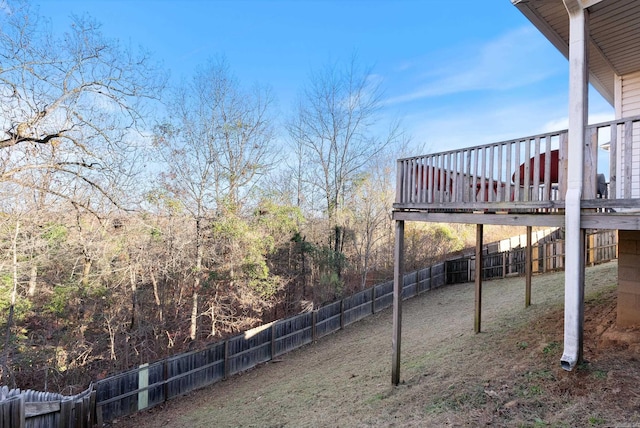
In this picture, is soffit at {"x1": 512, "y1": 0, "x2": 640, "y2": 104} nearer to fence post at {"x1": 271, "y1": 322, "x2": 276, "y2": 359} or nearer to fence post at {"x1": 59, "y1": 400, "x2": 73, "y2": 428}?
fence post at {"x1": 59, "y1": 400, "x2": 73, "y2": 428}

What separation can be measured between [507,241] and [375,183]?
698cm

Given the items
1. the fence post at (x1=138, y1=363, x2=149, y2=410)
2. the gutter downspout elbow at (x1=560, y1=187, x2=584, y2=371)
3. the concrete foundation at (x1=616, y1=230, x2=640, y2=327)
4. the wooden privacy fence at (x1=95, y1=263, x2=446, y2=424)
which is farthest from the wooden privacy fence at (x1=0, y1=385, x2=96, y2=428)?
the concrete foundation at (x1=616, y1=230, x2=640, y2=327)

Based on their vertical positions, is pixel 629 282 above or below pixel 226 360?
above

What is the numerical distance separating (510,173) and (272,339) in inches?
318

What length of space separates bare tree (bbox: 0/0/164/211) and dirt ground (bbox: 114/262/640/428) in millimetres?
4868

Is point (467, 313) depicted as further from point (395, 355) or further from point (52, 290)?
point (52, 290)

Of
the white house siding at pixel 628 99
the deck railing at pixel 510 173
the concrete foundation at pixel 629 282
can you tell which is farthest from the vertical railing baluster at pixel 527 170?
the white house siding at pixel 628 99

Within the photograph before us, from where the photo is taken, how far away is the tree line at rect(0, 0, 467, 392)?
5.82m

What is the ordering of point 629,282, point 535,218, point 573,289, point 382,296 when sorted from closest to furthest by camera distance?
point 573,289 → point 535,218 → point 629,282 → point 382,296

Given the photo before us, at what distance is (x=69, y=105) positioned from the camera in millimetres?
5797

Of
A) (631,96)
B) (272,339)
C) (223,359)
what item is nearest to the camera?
(631,96)

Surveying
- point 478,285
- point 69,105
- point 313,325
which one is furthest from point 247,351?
point 69,105

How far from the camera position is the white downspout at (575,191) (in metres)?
3.64

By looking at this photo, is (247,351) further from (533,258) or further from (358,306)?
(533,258)
